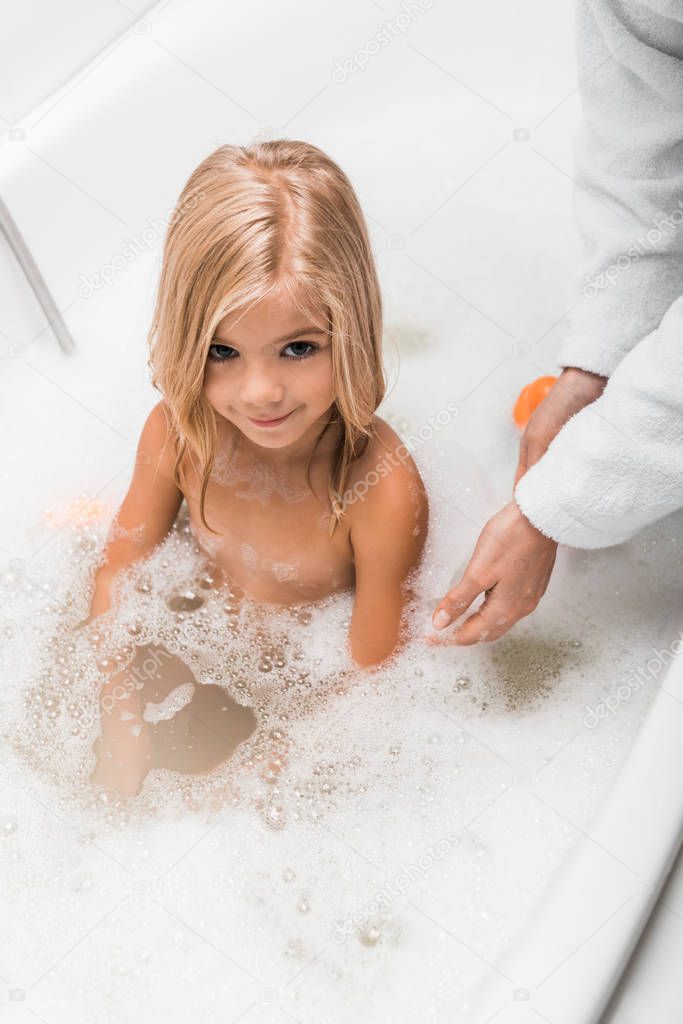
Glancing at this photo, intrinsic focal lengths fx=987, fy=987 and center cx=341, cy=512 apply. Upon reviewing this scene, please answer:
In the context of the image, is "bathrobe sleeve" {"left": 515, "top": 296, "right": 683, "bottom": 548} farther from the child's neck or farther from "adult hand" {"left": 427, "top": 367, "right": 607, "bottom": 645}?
the child's neck

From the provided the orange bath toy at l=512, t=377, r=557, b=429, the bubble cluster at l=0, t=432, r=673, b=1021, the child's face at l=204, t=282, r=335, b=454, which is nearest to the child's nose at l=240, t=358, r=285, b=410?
the child's face at l=204, t=282, r=335, b=454

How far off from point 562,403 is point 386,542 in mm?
225

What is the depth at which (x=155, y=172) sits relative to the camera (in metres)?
1.32

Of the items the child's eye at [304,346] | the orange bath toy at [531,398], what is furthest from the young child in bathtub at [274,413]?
the orange bath toy at [531,398]

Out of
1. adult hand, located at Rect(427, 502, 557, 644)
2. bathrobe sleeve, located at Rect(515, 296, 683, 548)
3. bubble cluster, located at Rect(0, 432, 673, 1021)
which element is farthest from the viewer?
bubble cluster, located at Rect(0, 432, 673, 1021)

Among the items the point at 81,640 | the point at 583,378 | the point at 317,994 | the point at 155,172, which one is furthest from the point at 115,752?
the point at 155,172

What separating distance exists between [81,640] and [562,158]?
978 millimetres

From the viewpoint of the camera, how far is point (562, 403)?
3.24ft

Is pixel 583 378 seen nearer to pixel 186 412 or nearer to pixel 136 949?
pixel 186 412

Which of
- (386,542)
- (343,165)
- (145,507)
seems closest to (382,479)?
(386,542)

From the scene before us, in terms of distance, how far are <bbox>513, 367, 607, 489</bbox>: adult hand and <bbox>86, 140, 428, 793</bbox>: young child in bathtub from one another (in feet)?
0.43

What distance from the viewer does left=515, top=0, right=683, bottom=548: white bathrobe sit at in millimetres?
799

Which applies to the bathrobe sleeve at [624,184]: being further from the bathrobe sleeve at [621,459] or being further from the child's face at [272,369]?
the child's face at [272,369]

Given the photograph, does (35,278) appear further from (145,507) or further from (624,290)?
(624,290)
